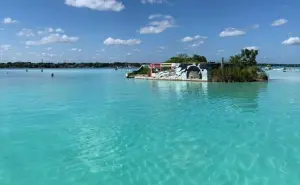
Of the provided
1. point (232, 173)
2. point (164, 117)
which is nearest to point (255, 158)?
point (232, 173)

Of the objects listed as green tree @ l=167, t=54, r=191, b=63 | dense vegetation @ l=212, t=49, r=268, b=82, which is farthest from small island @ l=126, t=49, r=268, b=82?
green tree @ l=167, t=54, r=191, b=63

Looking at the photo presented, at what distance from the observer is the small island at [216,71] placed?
56.1m

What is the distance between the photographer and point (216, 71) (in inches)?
2224

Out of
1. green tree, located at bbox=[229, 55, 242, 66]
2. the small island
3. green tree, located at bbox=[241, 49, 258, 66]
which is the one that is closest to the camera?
the small island

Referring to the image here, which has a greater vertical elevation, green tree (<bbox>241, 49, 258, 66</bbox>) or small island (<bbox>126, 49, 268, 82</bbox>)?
green tree (<bbox>241, 49, 258, 66</bbox>)

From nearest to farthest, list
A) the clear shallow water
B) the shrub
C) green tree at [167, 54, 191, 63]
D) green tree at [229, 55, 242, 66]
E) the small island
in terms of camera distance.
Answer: the clear shallow water
the shrub
the small island
green tree at [229, 55, 242, 66]
green tree at [167, 54, 191, 63]

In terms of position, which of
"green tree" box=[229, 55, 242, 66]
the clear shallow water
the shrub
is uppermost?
"green tree" box=[229, 55, 242, 66]

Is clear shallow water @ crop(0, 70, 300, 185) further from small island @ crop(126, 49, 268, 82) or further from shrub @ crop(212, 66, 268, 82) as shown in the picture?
small island @ crop(126, 49, 268, 82)

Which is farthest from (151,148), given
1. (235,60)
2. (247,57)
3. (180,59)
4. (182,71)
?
(180,59)

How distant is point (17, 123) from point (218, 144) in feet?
38.6

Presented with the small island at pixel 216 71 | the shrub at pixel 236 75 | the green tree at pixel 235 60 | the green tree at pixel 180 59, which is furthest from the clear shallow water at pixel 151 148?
the green tree at pixel 180 59

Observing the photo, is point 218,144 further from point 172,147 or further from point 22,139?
point 22,139

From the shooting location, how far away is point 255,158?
10.8 meters

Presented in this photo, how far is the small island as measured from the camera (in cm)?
5606
